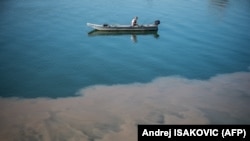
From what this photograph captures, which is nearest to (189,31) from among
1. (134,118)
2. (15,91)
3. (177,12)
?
(177,12)

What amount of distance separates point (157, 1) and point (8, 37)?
108 ft

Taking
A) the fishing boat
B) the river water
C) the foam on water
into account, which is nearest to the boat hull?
the fishing boat

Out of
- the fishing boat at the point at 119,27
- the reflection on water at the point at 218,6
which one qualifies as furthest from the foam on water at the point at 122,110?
the reflection on water at the point at 218,6

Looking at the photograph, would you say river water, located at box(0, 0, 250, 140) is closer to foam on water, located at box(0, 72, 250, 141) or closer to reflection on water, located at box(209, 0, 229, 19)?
foam on water, located at box(0, 72, 250, 141)

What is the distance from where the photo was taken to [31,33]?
33781 mm

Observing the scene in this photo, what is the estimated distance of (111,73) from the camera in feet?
85.6

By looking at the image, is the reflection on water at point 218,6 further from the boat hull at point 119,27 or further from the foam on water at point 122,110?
the foam on water at point 122,110

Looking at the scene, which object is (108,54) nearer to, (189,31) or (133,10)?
(189,31)

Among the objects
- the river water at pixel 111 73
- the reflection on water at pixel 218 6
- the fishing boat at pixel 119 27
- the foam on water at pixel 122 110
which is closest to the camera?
the foam on water at pixel 122 110

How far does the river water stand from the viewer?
19516mm

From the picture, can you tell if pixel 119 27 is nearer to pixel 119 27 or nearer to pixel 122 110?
pixel 119 27

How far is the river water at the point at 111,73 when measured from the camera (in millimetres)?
19516

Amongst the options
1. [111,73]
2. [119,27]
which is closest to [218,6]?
[119,27]

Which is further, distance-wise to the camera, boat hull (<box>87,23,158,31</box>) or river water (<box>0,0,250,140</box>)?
boat hull (<box>87,23,158,31</box>)
